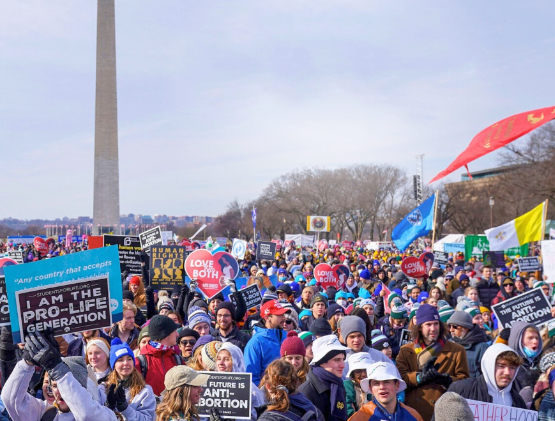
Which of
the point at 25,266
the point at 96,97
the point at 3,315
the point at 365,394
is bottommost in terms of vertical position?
the point at 365,394

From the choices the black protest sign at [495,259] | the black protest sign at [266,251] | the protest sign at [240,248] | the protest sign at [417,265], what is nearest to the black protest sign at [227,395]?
the protest sign at [417,265]

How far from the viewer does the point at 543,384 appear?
4836mm

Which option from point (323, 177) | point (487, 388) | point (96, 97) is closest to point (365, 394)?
point (487, 388)

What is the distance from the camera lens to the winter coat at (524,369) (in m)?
5.04

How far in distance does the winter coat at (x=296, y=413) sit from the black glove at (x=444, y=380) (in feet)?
4.55

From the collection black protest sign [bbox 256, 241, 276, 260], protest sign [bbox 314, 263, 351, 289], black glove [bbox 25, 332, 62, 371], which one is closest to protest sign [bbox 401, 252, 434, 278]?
protest sign [bbox 314, 263, 351, 289]

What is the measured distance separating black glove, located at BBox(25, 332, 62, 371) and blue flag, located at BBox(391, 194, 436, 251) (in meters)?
13.9

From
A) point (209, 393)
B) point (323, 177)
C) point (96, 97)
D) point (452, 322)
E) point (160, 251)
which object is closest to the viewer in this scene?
point (209, 393)

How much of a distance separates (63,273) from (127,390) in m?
0.93

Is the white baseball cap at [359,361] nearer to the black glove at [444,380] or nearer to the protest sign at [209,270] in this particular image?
the black glove at [444,380]

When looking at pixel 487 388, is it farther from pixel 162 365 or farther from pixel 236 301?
pixel 236 301

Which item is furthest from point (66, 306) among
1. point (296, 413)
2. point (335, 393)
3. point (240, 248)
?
point (240, 248)

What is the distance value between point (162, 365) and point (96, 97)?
36.9 m

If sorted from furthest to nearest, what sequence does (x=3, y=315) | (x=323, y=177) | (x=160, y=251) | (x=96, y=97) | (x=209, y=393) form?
(x=323, y=177) < (x=96, y=97) < (x=160, y=251) < (x=3, y=315) < (x=209, y=393)
